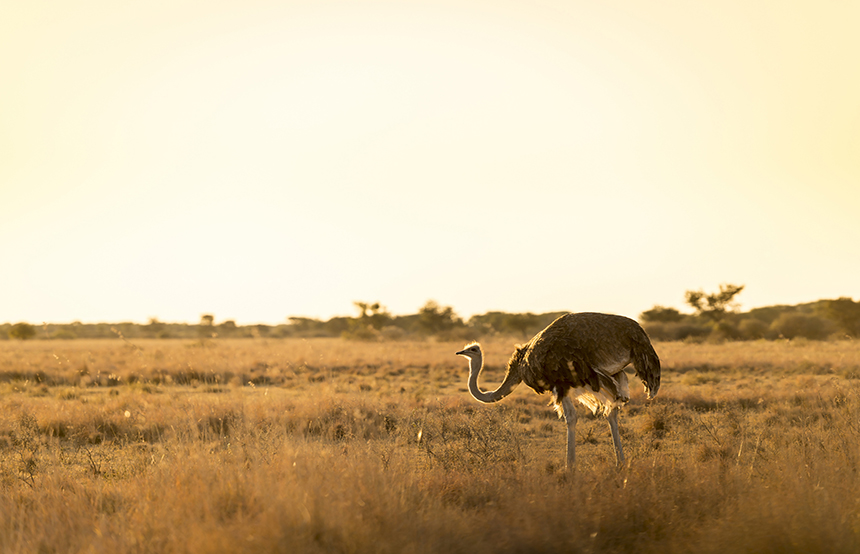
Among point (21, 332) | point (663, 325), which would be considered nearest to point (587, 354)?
point (663, 325)

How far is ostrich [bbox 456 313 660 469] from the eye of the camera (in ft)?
26.7

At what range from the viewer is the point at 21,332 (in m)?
66.4

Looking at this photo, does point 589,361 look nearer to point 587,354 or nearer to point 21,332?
point 587,354

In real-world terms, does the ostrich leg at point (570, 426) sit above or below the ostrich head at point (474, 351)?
below

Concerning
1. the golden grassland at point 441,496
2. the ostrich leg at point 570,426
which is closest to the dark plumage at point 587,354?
the ostrich leg at point 570,426

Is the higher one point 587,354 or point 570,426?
point 587,354

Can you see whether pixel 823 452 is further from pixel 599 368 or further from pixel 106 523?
pixel 106 523

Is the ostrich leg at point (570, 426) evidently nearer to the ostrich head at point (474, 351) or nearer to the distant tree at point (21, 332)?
the ostrich head at point (474, 351)

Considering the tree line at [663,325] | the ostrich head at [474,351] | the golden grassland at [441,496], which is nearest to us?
the golden grassland at [441,496]

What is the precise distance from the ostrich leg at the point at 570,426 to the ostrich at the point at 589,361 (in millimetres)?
13

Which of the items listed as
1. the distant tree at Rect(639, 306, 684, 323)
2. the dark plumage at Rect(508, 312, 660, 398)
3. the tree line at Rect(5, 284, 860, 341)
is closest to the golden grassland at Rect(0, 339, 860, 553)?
the dark plumage at Rect(508, 312, 660, 398)

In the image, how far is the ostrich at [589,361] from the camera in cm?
812

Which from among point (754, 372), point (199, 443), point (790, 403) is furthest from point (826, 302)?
point (199, 443)

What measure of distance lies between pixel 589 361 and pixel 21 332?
7275 cm
